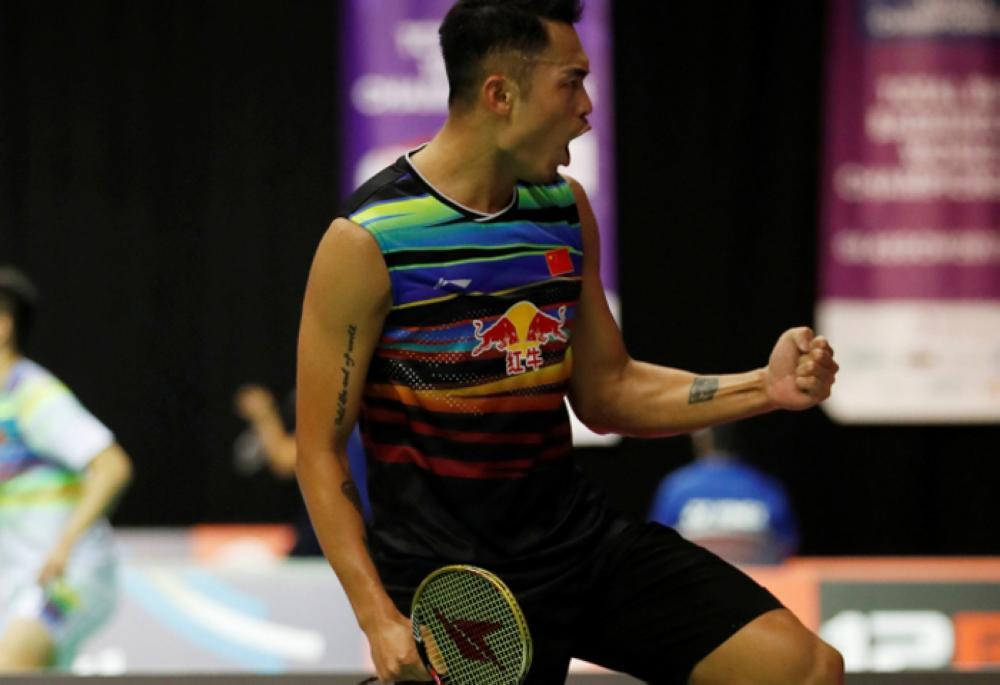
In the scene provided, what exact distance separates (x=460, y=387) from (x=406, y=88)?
6.06m

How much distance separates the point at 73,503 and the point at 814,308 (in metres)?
4.89

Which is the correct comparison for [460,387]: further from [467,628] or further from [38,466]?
[38,466]

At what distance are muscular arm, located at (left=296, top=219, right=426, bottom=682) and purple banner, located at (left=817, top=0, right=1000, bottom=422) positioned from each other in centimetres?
643

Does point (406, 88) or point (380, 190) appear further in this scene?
point (406, 88)

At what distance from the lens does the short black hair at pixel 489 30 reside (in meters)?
2.67

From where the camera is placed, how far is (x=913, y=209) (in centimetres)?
884

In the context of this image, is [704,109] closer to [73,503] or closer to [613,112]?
[613,112]

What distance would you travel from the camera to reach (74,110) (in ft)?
30.0

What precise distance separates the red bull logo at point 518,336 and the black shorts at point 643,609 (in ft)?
1.12

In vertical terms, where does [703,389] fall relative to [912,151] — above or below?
above

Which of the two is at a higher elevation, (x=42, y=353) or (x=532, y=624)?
(x=532, y=624)

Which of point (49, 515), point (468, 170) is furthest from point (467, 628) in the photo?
point (49, 515)

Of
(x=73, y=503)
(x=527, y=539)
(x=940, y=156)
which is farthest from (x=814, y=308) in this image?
(x=527, y=539)

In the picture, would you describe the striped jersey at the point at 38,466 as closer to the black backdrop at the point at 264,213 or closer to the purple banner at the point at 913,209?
the black backdrop at the point at 264,213
